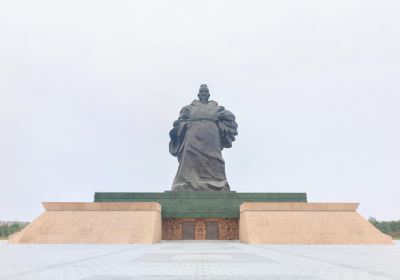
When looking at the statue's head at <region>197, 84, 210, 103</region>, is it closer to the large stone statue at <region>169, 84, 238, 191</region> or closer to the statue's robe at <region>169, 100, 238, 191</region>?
the large stone statue at <region>169, 84, 238, 191</region>

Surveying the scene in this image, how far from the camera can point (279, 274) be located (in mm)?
7473

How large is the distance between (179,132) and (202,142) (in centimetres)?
194

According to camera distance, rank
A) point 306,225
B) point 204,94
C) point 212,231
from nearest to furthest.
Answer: point 306,225 → point 212,231 → point 204,94

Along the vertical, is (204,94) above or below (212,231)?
above

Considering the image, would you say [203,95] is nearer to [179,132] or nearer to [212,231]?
[179,132]

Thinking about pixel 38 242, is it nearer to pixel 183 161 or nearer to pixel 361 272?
pixel 183 161

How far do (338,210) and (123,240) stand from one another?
11603mm

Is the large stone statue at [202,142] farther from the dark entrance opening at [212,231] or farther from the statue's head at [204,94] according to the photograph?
the dark entrance opening at [212,231]

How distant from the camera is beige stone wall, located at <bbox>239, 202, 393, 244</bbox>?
20328 mm

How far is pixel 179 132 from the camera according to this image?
29312mm

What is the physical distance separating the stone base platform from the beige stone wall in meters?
5.13

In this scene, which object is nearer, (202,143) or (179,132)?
(202,143)

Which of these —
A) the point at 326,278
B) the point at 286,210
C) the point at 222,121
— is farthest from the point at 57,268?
the point at 222,121

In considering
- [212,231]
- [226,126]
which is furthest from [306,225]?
[226,126]
